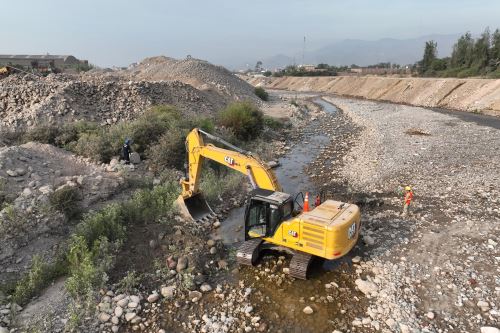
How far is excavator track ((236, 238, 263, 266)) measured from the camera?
820 centimetres

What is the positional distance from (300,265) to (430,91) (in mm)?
39814

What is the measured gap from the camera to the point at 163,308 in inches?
283

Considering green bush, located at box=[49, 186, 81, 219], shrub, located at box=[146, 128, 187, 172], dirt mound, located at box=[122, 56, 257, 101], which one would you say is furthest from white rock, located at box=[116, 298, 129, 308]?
dirt mound, located at box=[122, 56, 257, 101]

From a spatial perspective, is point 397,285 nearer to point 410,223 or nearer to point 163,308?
point 410,223

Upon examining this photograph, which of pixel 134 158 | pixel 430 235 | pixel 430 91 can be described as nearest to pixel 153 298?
pixel 430 235

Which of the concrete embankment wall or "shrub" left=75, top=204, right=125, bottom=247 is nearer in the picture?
"shrub" left=75, top=204, right=125, bottom=247

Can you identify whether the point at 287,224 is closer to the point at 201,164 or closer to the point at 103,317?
the point at 201,164

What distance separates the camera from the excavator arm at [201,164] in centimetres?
863

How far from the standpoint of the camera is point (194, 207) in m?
10.6

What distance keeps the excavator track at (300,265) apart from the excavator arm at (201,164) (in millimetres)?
1631

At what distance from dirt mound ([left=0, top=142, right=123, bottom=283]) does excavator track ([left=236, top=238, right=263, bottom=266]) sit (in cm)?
435

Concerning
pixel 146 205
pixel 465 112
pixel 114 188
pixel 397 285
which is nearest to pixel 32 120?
pixel 114 188

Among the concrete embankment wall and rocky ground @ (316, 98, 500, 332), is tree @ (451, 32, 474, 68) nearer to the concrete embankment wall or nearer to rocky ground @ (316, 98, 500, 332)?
the concrete embankment wall

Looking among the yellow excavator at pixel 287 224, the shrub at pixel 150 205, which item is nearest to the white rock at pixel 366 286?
the yellow excavator at pixel 287 224
